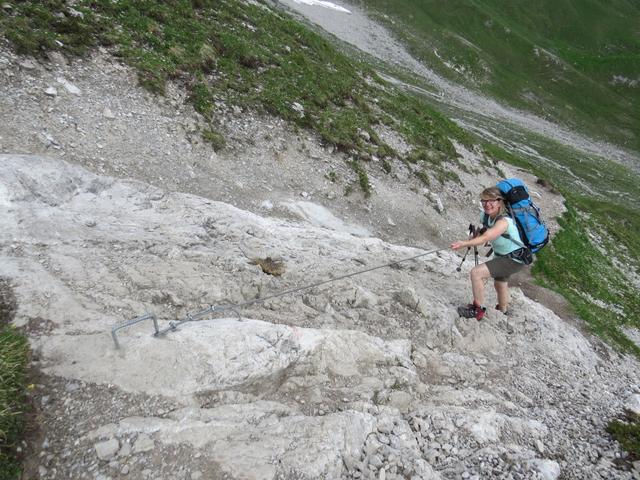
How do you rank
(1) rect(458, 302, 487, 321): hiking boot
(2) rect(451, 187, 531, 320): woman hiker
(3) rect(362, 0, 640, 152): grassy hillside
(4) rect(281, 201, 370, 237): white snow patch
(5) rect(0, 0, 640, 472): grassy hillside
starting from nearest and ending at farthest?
(2) rect(451, 187, 531, 320): woman hiker
(1) rect(458, 302, 487, 321): hiking boot
(4) rect(281, 201, 370, 237): white snow patch
(5) rect(0, 0, 640, 472): grassy hillside
(3) rect(362, 0, 640, 152): grassy hillside

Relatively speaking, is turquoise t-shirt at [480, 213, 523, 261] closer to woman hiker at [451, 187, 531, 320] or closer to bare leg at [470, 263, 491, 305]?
woman hiker at [451, 187, 531, 320]

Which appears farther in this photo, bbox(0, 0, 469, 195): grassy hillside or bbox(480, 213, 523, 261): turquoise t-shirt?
bbox(0, 0, 469, 195): grassy hillside

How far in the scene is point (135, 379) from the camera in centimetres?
618

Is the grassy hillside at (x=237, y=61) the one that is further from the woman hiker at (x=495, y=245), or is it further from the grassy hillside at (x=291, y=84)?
the woman hiker at (x=495, y=245)

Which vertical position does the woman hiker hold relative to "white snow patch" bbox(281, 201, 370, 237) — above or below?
above

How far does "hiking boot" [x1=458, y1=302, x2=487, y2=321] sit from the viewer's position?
10672mm

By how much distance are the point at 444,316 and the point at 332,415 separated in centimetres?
499

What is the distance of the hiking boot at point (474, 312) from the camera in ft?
35.0

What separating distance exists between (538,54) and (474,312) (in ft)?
363

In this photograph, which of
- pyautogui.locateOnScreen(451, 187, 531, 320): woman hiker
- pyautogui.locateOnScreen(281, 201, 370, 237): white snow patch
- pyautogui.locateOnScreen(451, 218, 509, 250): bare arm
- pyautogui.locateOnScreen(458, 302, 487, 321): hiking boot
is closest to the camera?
pyautogui.locateOnScreen(451, 218, 509, 250): bare arm

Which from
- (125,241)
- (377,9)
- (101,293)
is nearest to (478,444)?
(101,293)

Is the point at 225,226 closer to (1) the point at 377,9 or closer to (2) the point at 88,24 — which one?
(2) the point at 88,24

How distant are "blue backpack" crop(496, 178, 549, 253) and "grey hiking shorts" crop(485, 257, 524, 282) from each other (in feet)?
1.81

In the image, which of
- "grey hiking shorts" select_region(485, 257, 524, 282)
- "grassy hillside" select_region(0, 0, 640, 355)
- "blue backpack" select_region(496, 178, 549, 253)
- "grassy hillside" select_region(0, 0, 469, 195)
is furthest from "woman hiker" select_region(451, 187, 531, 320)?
"grassy hillside" select_region(0, 0, 469, 195)
